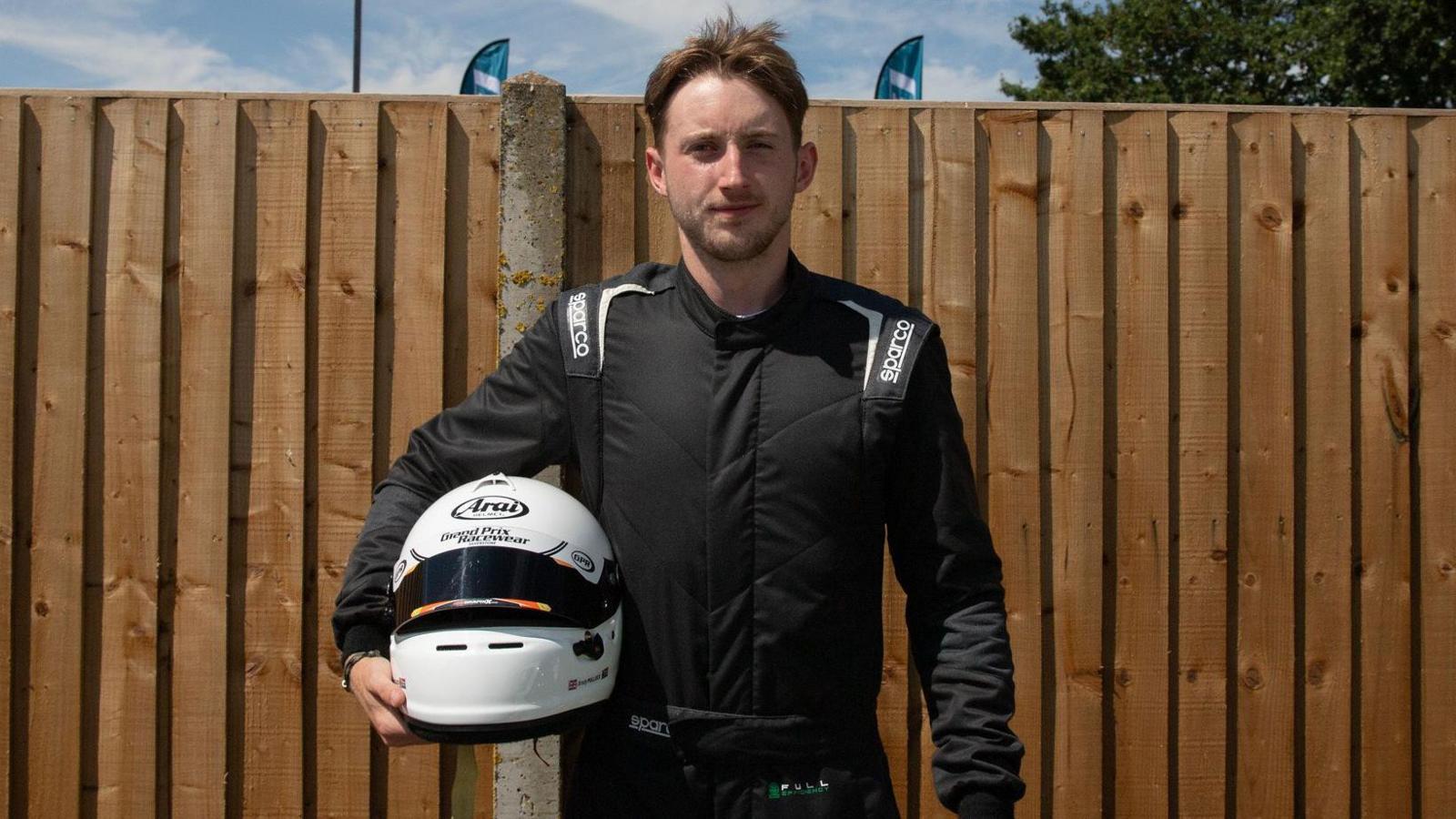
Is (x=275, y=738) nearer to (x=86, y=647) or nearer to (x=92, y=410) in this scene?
(x=86, y=647)

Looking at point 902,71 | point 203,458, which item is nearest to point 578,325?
point 203,458

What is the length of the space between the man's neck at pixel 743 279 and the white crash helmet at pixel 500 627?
1.65 ft

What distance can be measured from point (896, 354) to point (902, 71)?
7.90 m

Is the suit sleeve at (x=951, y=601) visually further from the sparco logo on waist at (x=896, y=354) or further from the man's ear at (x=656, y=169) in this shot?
the man's ear at (x=656, y=169)

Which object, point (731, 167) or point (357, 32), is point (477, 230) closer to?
point (731, 167)

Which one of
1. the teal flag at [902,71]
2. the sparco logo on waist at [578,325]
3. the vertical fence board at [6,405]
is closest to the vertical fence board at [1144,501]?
the sparco logo on waist at [578,325]

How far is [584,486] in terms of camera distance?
207 centimetres

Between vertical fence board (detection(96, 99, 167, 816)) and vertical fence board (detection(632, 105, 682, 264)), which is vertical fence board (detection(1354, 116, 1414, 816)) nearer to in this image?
vertical fence board (detection(632, 105, 682, 264))

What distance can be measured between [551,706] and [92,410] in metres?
2.22

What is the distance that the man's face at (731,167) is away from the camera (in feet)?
6.13

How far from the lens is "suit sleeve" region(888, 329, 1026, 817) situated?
1706 mm

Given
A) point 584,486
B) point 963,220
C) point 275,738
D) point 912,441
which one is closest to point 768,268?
point 912,441

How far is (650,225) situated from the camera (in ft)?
10.6

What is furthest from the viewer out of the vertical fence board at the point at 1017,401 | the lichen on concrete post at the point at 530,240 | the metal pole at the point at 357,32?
the metal pole at the point at 357,32
